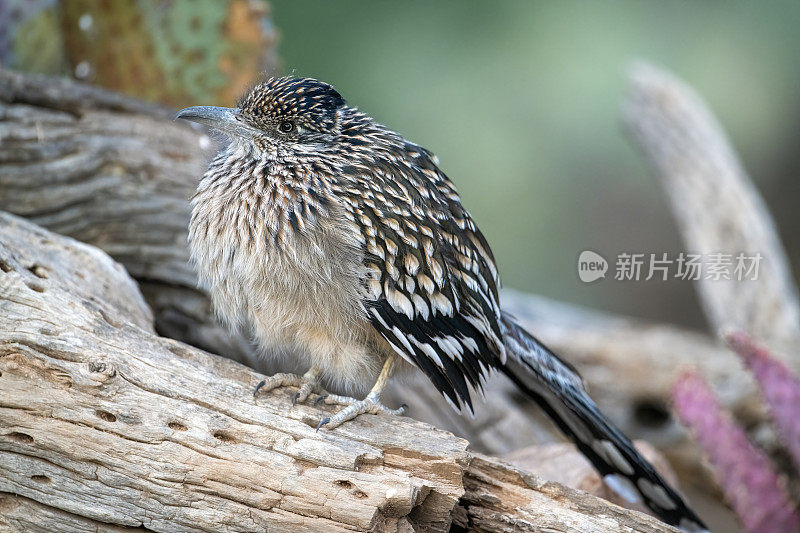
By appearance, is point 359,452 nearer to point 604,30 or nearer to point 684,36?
point 604,30

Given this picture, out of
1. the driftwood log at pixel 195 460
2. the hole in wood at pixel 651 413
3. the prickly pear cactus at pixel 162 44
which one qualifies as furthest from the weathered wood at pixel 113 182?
the hole in wood at pixel 651 413

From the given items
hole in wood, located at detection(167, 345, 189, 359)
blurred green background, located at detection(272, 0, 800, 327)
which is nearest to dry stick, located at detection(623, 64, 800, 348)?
blurred green background, located at detection(272, 0, 800, 327)

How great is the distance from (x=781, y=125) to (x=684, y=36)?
158 cm

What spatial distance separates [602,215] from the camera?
31.1 ft

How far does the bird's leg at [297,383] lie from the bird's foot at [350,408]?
69mm

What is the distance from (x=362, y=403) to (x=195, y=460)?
2.09 feet

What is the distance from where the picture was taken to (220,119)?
321 centimetres

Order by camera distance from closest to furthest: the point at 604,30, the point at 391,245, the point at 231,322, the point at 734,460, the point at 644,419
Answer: the point at 391,245 < the point at 231,322 < the point at 734,460 < the point at 644,419 < the point at 604,30

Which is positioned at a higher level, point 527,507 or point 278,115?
point 278,115

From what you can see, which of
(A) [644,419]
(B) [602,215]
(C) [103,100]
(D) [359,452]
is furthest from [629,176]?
(D) [359,452]

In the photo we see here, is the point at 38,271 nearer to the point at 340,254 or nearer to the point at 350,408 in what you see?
the point at 340,254

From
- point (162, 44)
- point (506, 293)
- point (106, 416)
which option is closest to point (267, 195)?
point (106, 416)

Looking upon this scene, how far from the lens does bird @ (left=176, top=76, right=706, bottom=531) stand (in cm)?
305

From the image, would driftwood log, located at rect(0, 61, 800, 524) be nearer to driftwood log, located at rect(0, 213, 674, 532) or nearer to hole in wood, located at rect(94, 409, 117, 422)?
driftwood log, located at rect(0, 213, 674, 532)
